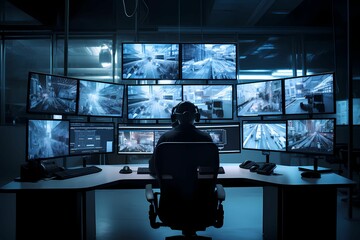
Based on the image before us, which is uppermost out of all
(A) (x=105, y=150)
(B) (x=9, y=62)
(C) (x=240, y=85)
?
(B) (x=9, y=62)

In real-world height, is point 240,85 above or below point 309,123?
above

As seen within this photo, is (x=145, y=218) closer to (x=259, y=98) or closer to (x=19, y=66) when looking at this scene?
(x=259, y=98)

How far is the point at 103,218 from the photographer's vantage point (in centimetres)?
336

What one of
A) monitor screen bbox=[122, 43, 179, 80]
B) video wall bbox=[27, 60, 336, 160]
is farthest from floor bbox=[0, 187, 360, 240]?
monitor screen bbox=[122, 43, 179, 80]

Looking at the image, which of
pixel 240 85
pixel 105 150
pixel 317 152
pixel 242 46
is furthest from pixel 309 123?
pixel 242 46

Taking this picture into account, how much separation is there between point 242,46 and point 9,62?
4.88 m

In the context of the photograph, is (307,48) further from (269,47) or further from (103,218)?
(103,218)

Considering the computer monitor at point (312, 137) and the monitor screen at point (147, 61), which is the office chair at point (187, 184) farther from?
the monitor screen at point (147, 61)

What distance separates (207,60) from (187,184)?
1.52m

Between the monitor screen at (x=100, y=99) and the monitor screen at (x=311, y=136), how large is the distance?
1614 millimetres

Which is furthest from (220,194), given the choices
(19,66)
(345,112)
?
(19,66)

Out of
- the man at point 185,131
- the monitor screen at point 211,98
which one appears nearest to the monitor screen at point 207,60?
the monitor screen at point 211,98

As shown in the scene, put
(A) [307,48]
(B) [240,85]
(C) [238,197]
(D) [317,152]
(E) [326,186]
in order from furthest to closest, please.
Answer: (A) [307,48] → (C) [238,197] → (B) [240,85] → (D) [317,152] → (E) [326,186]

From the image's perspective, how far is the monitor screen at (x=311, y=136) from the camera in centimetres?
224
